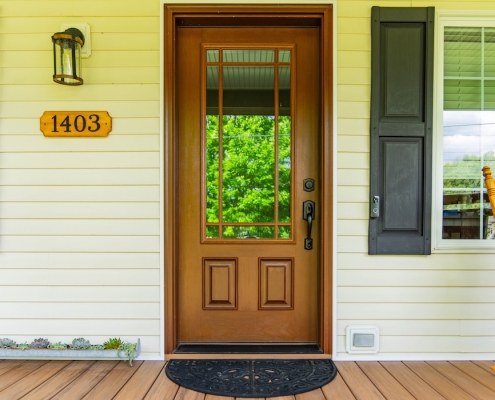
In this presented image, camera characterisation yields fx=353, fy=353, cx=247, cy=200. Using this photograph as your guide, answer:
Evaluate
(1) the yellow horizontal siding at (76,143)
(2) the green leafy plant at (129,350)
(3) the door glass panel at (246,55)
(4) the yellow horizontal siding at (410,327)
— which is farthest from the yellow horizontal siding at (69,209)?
(4) the yellow horizontal siding at (410,327)

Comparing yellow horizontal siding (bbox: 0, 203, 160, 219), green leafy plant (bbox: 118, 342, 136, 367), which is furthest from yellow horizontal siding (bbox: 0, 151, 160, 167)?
green leafy plant (bbox: 118, 342, 136, 367)

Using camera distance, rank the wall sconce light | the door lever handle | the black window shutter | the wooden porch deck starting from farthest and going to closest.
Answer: the door lever handle → the black window shutter → the wall sconce light → the wooden porch deck

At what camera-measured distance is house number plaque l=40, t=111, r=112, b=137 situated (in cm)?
221

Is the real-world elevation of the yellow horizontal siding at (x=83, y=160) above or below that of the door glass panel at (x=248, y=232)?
above

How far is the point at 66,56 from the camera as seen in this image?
2117mm

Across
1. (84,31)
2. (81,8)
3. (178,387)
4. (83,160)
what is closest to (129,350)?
(178,387)

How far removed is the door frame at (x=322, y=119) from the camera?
2211 mm

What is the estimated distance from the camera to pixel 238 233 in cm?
237

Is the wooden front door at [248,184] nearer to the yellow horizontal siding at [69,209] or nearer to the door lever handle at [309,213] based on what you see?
the door lever handle at [309,213]

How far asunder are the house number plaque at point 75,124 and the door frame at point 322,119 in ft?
1.27

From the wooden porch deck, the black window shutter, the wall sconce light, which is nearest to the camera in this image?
the wooden porch deck

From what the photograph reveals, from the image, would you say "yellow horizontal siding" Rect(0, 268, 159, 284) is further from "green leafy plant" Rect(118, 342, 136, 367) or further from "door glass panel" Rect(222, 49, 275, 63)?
"door glass panel" Rect(222, 49, 275, 63)

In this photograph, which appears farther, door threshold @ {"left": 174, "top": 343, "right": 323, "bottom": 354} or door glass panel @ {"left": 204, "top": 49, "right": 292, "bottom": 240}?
door glass panel @ {"left": 204, "top": 49, "right": 292, "bottom": 240}

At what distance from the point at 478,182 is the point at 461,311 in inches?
32.5
